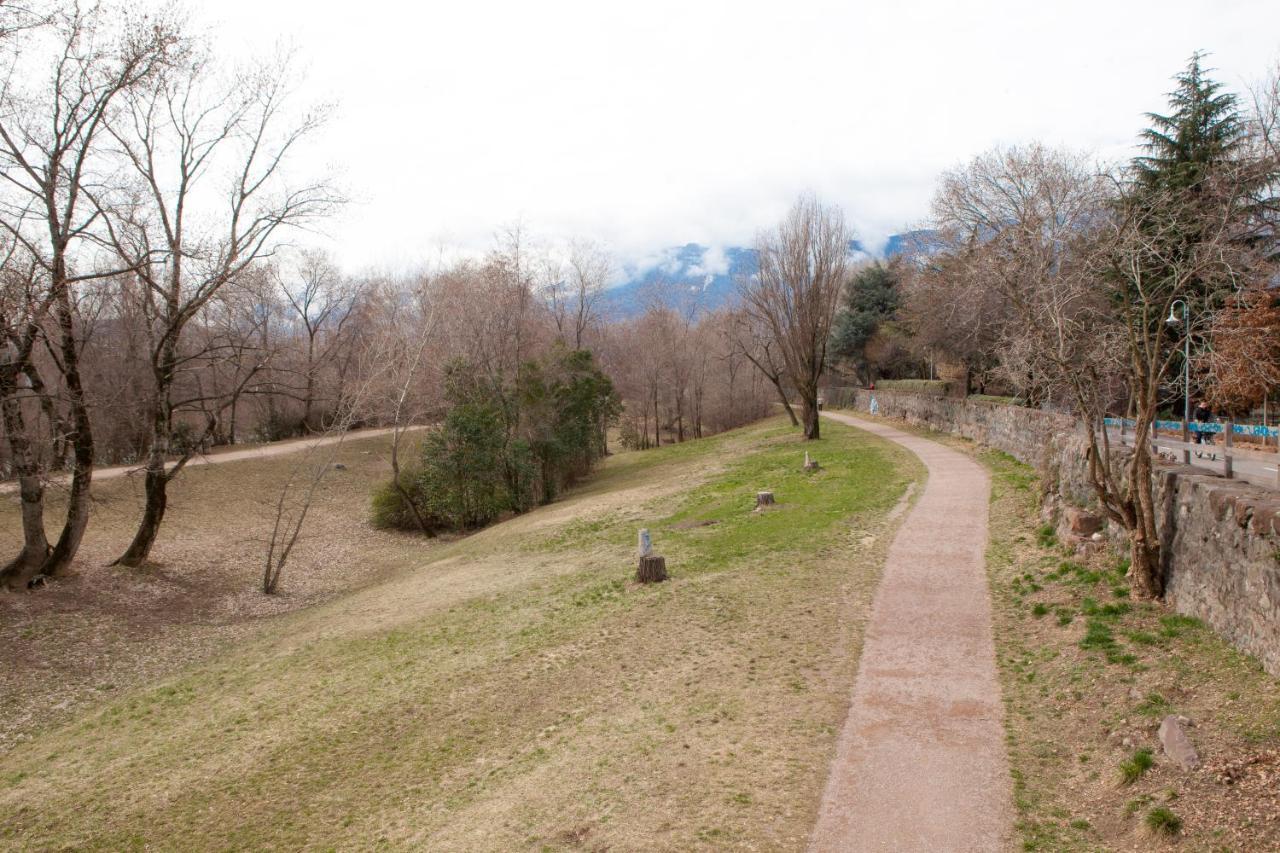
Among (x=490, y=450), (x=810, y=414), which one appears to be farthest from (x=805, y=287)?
(x=490, y=450)

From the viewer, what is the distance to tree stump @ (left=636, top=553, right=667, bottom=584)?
521 inches

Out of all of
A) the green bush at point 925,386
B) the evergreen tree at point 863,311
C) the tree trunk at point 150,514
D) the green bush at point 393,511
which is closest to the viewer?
the tree trunk at point 150,514

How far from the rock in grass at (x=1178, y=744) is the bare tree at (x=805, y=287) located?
24.1 meters

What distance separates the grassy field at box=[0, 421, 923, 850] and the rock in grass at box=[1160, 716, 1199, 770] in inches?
103

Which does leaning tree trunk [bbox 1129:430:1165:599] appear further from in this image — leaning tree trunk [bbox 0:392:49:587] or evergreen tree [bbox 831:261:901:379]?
evergreen tree [bbox 831:261:901:379]

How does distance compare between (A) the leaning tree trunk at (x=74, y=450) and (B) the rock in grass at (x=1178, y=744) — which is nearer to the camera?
(B) the rock in grass at (x=1178, y=744)

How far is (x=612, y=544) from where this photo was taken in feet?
58.0

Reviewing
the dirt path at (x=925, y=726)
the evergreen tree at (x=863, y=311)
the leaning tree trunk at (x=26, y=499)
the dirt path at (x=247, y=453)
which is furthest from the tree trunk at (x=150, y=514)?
the evergreen tree at (x=863, y=311)

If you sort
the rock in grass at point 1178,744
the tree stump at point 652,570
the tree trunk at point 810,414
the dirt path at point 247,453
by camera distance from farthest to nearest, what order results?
the tree trunk at point 810,414, the dirt path at point 247,453, the tree stump at point 652,570, the rock in grass at point 1178,744

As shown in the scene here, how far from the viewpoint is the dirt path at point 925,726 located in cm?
564

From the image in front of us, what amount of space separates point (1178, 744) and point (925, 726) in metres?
2.00

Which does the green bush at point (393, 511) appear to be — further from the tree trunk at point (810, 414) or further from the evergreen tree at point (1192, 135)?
the evergreen tree at point (1192, 135)

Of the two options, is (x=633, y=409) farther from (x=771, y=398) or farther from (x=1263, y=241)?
(x=1263, y=241)

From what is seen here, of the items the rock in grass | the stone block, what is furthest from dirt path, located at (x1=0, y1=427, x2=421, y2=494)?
the rock in grass
